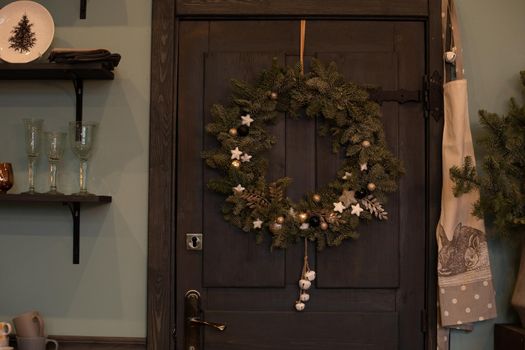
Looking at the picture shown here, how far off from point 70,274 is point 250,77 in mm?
963

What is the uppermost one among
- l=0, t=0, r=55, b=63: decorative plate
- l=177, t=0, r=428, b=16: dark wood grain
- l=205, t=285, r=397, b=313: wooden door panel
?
l=177, t=0, r=428, b=16: dark wood grain

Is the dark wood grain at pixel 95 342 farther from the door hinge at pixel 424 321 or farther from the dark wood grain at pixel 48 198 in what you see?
the door hinge at pixel 424 321

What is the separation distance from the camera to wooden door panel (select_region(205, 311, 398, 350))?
2.37 m

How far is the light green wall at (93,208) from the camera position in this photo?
240 centimetres

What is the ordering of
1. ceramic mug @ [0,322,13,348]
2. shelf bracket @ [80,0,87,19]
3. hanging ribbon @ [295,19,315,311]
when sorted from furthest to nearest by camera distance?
shelf bracket @ [80,0,87,19] → hanging ribbon @ [295,19,315,311] → ceramic mug @ [0,322,13,348]

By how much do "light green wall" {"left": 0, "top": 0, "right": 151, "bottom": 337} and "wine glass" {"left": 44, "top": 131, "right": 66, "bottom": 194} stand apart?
0.22 feet

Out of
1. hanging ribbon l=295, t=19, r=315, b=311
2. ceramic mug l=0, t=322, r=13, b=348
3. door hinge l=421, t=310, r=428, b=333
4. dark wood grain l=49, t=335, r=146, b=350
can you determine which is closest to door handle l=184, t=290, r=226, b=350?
dark wood grain l=49, t=335, r=146, b=350

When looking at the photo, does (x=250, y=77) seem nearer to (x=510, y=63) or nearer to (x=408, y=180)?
(x=408, y=180)

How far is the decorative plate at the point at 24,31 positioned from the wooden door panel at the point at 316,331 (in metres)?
1.19

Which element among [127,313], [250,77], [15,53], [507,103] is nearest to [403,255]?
[507,103]

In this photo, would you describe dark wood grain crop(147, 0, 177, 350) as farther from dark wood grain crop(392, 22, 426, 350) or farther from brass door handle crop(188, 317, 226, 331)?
dark wood grain crop(392, 22, 426, 350)

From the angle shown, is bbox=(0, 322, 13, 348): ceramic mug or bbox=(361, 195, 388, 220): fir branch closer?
bbox=(0, 322, 13, 348): ceramic mug

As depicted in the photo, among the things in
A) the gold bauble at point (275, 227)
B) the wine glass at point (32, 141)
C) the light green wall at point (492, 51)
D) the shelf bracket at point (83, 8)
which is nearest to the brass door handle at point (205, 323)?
the gold bauble at point (275, 227)

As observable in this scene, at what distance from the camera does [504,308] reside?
239 centimetres
